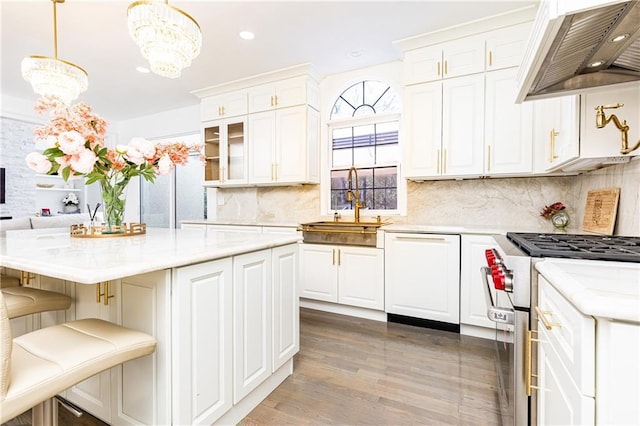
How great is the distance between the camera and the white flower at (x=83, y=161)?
5.24ft

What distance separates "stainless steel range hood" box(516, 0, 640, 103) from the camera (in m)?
0.97

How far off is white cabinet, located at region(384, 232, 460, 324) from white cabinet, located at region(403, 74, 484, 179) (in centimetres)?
68

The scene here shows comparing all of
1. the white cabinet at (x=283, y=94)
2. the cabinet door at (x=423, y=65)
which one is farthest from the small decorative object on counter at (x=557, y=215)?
the white cabinet at (x=283, y=94)

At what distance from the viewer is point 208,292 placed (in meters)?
1.33

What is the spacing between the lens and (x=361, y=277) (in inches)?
117

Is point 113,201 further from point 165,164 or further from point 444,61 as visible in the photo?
point 444,61

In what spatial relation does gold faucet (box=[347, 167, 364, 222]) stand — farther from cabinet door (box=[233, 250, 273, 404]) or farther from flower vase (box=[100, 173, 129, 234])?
flower vase (box=[100, 173, 129, 234])

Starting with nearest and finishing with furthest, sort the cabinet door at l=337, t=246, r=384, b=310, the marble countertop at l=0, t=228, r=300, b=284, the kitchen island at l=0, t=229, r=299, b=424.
Result: the marble countertop at l=0, t=228, r=300, b=284 → the kitchen island at l=0, t=229, r=299, b=424 → the cabinet door at l=337, t=246, r=384, b=310

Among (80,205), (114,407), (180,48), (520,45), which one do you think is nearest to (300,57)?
(180,48)

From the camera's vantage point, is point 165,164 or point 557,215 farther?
point 557,215

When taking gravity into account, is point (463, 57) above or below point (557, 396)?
above

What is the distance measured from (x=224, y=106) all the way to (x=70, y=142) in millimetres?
2752

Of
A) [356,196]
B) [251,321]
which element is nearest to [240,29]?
[356,196]

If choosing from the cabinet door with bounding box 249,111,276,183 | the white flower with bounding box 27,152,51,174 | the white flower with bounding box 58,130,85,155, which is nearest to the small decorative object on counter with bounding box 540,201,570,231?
the cabinet door with bounding box 249,111,276,183
